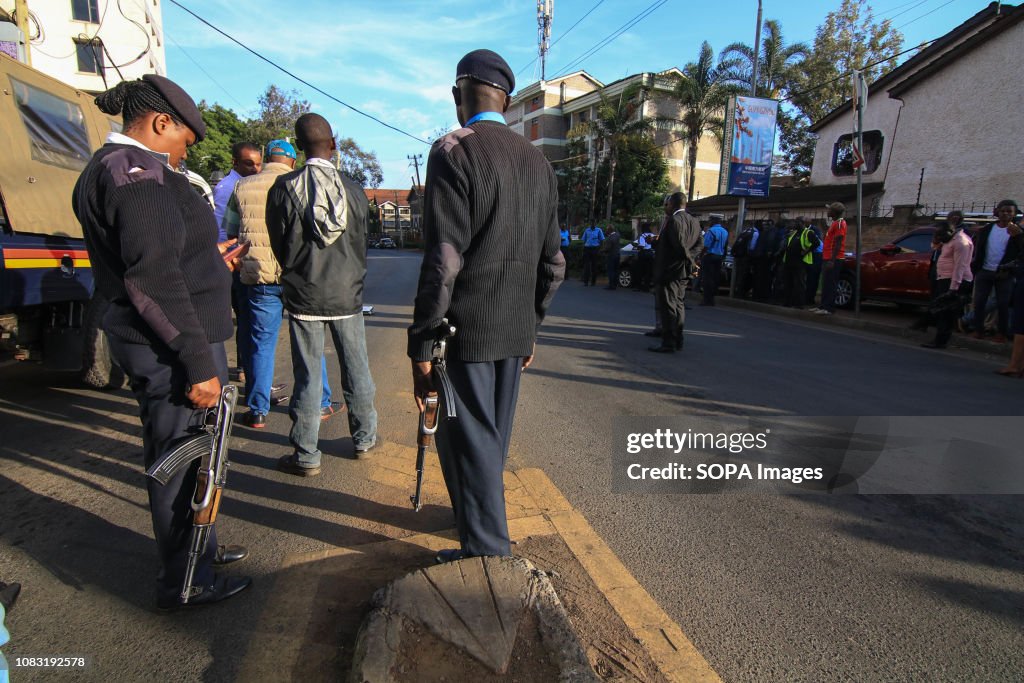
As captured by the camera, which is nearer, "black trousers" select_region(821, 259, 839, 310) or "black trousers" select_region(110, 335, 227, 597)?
"black trousers" select_region(110, 335, 227, 597)

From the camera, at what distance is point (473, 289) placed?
214cm

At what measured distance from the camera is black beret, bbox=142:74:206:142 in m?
2.12

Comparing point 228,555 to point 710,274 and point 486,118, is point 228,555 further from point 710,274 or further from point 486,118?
point 710,274

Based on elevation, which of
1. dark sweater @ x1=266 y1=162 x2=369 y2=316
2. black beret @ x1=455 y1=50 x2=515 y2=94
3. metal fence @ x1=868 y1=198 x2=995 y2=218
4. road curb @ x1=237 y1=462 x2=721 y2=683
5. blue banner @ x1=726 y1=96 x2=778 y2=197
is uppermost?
blue banner @ x1=726 y1=96 x2=778 y2=197

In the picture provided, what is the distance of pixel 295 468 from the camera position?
3.40m

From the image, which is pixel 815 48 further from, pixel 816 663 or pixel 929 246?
pixel 816 663

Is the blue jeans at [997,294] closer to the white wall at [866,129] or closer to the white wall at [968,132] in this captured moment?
the white wall at [968,132]

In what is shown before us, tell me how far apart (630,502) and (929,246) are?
10.1 m

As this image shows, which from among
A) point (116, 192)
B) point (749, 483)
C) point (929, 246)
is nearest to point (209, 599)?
point (116, 192)

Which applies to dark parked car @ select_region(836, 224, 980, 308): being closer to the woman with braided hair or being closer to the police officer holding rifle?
the police officer holding rifle

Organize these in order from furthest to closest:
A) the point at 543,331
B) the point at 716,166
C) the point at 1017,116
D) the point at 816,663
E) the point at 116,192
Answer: the point at 716,166 → the point at 1017,116 → the point at 543,331 → the point at 816,663 → the point at 116,192

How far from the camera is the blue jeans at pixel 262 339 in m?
4.05

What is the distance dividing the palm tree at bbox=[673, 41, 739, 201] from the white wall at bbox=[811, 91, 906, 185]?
19.1 ft

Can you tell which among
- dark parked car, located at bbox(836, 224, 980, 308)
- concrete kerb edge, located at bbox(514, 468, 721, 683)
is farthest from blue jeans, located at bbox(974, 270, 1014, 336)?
concrete kerb edge, located at bbox(514, 468, 721, 683)
